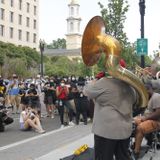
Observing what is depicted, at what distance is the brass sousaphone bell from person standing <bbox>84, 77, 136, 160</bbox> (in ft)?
0.51

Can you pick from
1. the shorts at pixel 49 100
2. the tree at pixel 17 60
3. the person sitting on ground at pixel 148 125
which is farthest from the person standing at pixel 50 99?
the tree at pixel 17 60

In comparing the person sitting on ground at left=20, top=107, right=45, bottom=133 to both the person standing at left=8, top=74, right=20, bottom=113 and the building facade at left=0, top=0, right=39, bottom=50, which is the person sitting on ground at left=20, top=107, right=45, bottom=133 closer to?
the person standing at left=8, top=74, right=20, bottom=113

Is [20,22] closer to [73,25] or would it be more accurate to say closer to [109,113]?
[73,25]

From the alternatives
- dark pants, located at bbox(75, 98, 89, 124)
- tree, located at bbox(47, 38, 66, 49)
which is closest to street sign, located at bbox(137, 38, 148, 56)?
dark pants, located at bbox(75, 98, 89, 124)

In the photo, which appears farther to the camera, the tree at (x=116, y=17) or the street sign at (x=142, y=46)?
the tree at (x=116, y=17)

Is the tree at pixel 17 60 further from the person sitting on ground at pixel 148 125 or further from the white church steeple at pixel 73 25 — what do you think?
the white church steeple at pixel 73 25

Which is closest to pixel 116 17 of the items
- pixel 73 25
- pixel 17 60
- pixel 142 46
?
pixel 142 46

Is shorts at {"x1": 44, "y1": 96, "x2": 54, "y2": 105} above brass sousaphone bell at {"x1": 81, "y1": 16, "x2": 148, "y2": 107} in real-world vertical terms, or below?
below

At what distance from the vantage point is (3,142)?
11.3m

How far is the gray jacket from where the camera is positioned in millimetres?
5637

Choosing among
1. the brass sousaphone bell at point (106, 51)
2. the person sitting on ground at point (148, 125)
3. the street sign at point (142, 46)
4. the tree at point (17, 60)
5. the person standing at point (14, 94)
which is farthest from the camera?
the tree at point (17, 60)

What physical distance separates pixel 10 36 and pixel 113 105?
8821cm

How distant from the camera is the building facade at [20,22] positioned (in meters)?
89.8

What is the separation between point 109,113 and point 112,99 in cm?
17
